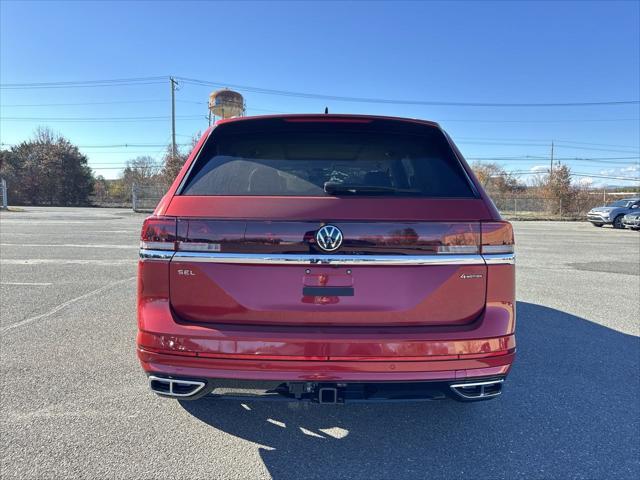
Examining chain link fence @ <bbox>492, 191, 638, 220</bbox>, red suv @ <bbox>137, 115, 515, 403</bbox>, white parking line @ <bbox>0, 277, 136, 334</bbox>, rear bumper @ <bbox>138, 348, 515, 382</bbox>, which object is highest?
chain link fence @ <bbox>492, 191, 638, 220</bbox>

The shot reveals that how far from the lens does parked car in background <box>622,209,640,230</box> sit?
69.2 feet

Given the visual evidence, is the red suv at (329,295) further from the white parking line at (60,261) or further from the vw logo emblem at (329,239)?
the white parking line at (60,261)

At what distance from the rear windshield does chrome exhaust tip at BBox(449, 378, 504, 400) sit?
97 cm

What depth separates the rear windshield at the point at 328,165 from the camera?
2.14 m

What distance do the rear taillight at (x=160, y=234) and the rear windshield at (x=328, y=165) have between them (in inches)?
8.1

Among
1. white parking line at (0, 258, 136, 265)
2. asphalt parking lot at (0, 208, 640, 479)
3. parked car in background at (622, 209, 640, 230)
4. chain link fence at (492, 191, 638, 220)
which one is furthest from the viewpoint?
chain link fence at (492, 191, 638, 220)

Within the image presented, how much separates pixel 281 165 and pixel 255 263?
24.8 inches

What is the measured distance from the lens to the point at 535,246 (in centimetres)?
1270

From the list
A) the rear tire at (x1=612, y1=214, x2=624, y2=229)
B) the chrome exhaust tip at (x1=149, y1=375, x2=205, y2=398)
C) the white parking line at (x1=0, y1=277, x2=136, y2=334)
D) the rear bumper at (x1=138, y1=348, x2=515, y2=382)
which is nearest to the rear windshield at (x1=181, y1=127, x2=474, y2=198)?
the rear bumper at (x1=138, y1=348, x2=515, y2=382)

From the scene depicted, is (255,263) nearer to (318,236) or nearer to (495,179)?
(318,236)

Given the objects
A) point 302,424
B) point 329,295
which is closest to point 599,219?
point 302,424

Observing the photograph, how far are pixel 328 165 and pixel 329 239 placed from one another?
1.84 ft

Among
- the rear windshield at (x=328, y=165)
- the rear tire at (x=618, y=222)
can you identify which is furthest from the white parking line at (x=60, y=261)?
the rear tire at (x=618, y=222)

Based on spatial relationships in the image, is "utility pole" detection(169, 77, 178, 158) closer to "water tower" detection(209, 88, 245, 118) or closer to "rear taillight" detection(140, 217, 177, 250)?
"water tower" detection(209, 88, 245, 118)
